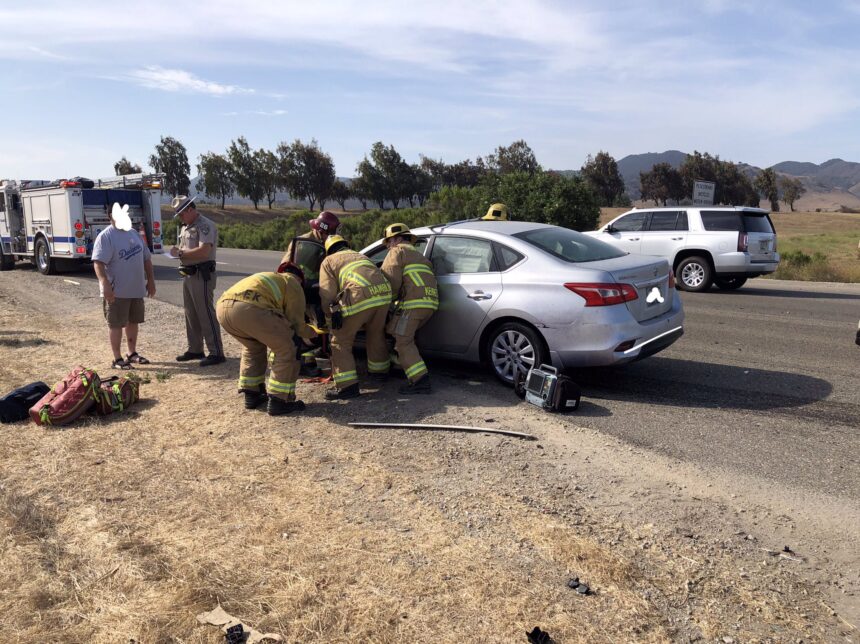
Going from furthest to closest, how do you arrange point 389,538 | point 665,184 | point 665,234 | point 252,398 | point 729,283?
point 665,184 → point 729,283 → point 665,234 → point 252,398 → point 389,538

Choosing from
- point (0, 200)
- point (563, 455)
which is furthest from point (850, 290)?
point (0, 200)

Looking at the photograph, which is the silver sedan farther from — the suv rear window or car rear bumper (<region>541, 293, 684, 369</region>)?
the suv rear window

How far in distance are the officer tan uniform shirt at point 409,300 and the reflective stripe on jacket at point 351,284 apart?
212 millimetres

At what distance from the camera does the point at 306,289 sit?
21.9 feet

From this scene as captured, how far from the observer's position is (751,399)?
20.1ft

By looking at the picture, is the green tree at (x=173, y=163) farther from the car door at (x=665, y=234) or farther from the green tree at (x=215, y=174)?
the car door at (x=665, y=234)

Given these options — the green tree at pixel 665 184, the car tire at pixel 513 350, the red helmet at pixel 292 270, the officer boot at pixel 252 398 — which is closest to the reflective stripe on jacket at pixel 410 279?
the car tire at pixel 513 350

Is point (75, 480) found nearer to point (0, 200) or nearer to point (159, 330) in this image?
point (159, 330)

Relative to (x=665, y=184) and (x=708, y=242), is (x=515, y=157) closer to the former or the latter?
(x=665, y=184)

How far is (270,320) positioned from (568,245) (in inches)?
114

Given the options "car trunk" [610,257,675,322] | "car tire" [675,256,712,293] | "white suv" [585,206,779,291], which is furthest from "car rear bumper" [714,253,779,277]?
"car trunk" [610,257,675,322]


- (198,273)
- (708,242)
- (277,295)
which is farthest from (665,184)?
(277,295)

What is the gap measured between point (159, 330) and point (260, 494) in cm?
676

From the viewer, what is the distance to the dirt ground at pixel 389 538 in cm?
298
